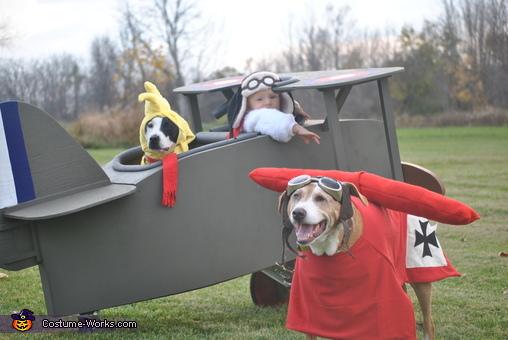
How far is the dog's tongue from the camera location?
3154mm

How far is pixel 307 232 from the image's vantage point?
317cm

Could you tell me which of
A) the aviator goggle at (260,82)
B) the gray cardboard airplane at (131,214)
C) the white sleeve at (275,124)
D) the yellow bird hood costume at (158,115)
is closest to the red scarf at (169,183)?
the gray cardboard airplane at (131,214)

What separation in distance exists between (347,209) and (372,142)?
176 centimetres

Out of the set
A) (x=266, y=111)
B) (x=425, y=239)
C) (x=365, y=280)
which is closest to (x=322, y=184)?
(x=365, y=280)

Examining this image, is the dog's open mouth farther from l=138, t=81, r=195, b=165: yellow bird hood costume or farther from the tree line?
the tree line

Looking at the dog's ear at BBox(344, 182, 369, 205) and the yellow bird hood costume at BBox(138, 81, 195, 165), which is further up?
the yellow bird hood costume at BBox(138, 81, 195, 165)

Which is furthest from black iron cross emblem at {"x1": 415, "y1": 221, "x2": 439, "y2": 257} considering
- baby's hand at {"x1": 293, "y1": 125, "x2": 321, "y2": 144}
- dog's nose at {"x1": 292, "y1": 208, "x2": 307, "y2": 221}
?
dog's nose at {"x1": 292, "y1": 208, "x2": 307, "y2": 221}

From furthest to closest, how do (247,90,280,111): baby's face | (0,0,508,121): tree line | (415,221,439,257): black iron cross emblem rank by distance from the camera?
1. (0,0,508,121): tree line
2. (247,90,280,111): baby's face
3. (415,221,439,257): black iron cross emblem

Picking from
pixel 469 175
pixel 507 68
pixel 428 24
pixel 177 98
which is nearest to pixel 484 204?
pixel 469 175

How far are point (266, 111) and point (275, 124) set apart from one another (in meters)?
0.19

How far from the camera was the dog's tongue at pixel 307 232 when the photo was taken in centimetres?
315

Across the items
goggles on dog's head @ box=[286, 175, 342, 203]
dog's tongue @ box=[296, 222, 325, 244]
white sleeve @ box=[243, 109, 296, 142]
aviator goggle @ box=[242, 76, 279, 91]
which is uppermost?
aviator goggle @ box=[242, 76, 279, 91]

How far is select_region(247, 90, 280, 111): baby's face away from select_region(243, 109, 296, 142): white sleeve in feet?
0.89

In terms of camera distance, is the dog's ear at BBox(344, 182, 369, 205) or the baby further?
the baby
